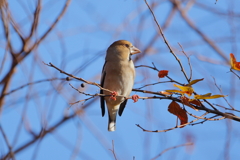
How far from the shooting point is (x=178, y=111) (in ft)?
9.20

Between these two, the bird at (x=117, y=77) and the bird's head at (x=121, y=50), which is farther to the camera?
the bird's head at (x=121, y=50)

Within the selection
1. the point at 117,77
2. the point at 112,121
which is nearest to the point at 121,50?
the point at 117,77

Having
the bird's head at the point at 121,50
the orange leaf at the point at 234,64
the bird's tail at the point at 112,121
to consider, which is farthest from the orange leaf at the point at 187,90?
the bird's tail at the point at 112,121

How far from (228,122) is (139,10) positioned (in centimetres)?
245

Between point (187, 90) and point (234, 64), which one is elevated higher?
point (234, 64)

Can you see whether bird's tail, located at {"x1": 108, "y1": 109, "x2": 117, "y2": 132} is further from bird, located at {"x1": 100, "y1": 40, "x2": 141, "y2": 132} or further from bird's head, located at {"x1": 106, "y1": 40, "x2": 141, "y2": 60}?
bird's head, located at {"x1": 106, "y1": 40, "x2": 141, "y2": 60}

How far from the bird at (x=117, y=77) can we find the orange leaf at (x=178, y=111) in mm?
1681

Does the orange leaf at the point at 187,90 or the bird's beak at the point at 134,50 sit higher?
the bird's beak at the point at 134,50

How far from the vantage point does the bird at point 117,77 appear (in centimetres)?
460

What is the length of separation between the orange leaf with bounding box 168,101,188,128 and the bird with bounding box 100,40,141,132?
5.51 ft

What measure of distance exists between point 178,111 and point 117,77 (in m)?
1.88

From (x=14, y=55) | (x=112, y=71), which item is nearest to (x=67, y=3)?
(x=14, y=55)

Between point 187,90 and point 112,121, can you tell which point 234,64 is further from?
point 112,121

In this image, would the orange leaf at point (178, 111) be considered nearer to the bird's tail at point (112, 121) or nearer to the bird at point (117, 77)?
the bird at point (117, 77)
